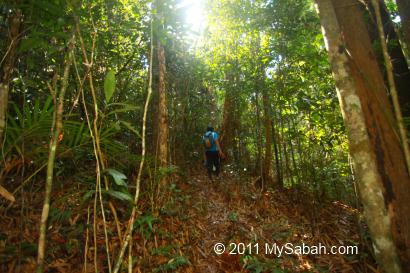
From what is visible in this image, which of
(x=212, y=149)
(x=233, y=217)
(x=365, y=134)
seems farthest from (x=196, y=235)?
(x=212, y=149)

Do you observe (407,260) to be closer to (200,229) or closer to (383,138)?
(383,138)

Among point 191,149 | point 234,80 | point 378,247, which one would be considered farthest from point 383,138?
point 191,149

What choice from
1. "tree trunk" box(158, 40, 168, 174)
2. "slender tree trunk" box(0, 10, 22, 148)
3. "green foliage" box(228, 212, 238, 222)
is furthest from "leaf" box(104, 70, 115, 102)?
"green foliage" box(228, 212, 238, 222)

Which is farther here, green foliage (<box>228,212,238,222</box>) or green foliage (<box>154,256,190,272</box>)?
green foliage (<box>228,212,238,222</box>)

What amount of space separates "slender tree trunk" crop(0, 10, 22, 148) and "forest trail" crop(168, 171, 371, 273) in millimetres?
2917

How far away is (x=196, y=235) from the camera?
488cm

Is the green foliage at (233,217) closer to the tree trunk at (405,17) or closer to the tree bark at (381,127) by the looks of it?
the tree bark at (381,127)

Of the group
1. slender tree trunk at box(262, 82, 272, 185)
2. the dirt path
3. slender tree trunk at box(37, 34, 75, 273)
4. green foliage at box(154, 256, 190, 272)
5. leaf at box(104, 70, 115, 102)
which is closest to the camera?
slender tree trunk at box(37, 34, 75, 273)

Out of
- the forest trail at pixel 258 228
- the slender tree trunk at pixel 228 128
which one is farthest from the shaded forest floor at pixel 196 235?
the slender tree trunk at pixel 228 128

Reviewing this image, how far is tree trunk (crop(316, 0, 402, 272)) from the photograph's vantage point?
9.14 ft

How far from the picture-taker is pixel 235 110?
10000mm

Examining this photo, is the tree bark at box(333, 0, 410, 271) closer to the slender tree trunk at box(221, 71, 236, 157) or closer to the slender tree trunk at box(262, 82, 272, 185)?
the slender tree trunk at box(262, 82, 272, 185)

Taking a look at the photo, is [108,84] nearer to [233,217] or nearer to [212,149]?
[233,217]

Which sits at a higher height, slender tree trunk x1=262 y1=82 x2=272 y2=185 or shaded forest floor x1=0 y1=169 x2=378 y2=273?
Result: slender tree trunk x1=262 y1=82 x2=272 y2=185
